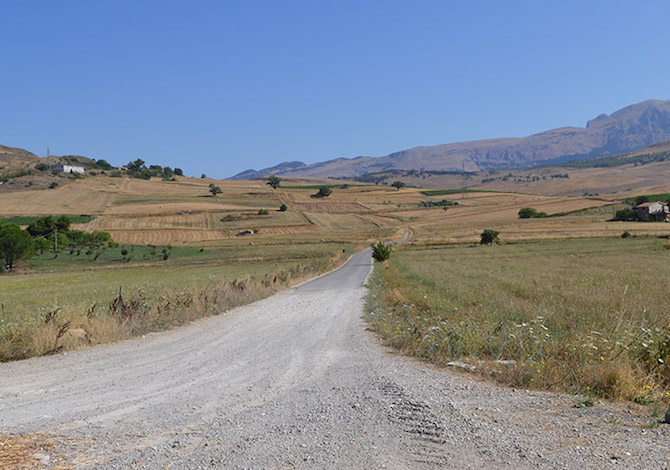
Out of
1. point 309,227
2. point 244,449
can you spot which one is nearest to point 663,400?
point 244,449

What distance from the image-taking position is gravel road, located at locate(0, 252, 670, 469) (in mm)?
5375

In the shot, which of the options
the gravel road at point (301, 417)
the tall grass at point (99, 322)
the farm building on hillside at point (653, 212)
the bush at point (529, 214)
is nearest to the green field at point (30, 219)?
the bush at point (529, 214)

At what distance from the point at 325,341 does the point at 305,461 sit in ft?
26.3

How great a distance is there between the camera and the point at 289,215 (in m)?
123

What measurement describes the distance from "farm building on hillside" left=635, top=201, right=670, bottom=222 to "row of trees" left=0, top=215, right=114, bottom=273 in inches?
3525

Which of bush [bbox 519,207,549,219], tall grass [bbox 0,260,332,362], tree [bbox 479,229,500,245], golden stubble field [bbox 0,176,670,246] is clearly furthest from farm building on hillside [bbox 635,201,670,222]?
tall grass [bbox 0,260,332,362]

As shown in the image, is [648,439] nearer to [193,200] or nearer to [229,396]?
[229,396]

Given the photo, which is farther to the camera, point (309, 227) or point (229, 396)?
point (309, 227)

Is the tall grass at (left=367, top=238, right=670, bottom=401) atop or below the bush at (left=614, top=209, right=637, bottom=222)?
atop

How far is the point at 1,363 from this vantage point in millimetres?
11008

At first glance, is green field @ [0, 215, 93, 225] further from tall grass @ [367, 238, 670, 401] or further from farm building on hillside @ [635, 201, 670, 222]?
farm building on hillside @ [635, 201, 670, 222]

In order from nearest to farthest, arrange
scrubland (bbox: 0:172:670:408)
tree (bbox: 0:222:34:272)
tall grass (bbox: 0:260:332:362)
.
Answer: scrubland (bbox: 0:172:670:408) < tall grass (bbox: 0:260:332:362) < tree (bbox: 0:222:34:272)

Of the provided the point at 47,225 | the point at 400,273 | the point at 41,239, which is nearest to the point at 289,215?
the point at 47,225

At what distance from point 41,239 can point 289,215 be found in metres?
50.9
